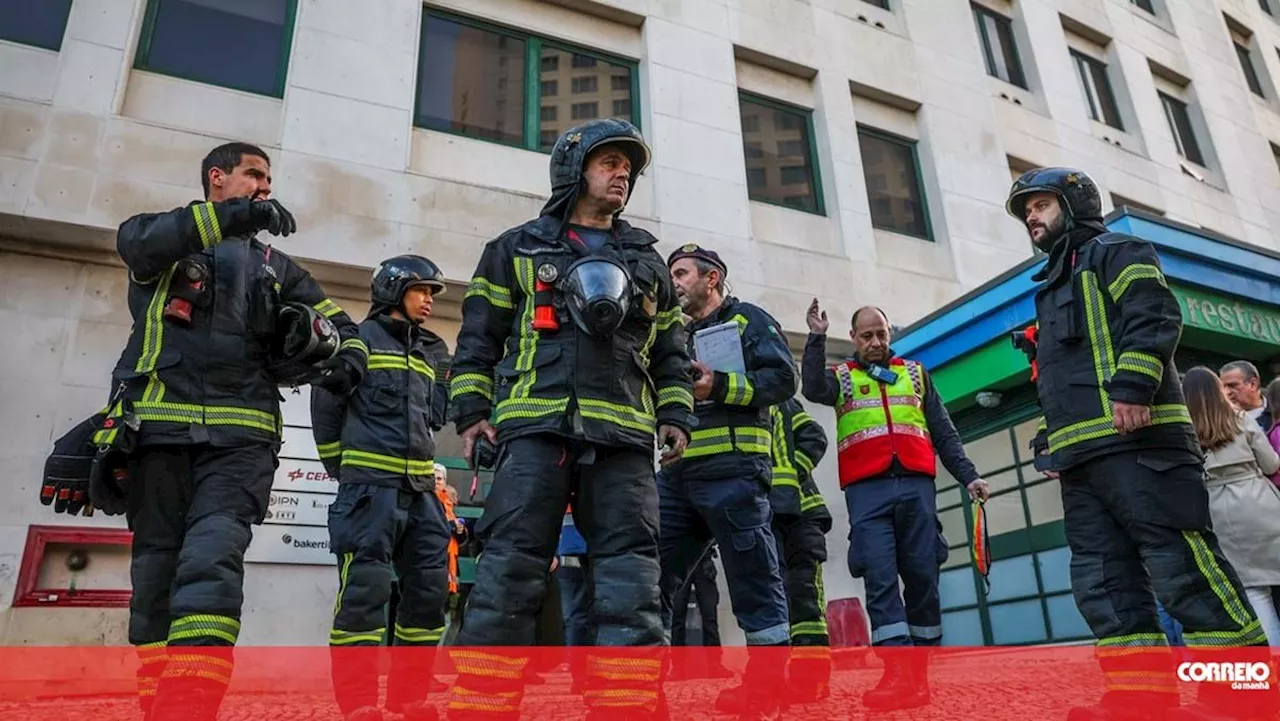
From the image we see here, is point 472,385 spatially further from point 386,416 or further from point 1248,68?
point 1248,68

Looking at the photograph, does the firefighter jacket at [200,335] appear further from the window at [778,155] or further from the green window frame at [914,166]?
the green window frame at [914,166]

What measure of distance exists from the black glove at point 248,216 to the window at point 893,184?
940 cm

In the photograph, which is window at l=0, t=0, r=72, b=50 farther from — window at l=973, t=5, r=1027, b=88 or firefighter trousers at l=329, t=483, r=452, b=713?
window at l=973, t=5, r=1027, b=88

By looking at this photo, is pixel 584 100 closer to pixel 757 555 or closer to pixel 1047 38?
pixel 757 555

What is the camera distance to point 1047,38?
14.3 meters

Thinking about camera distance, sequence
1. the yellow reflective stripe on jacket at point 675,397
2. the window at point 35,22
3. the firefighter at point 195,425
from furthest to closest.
A: the window at point 35,22 < the yellow reflective stripe on jacket at point 675,397 < the firefighter at point 195,425

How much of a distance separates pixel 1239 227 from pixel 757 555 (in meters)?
16.5

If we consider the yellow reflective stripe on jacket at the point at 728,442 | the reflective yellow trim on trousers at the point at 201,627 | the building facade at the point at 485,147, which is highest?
the building facade at the point at 485,147

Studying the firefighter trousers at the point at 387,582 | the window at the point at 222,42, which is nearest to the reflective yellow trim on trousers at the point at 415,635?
the firefighter trousers at the point at 387,582

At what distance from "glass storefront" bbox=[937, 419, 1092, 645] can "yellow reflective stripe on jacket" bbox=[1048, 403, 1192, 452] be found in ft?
17.4

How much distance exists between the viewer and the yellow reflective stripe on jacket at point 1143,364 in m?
3.03

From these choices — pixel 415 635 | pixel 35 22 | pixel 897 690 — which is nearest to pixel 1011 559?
pixel 897 690

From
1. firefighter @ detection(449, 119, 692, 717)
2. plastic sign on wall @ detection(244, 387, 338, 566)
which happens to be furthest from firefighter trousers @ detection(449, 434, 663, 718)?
plastic sign on wall @ detection(244, 387, 338, 566)

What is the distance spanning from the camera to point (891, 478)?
4469mm
